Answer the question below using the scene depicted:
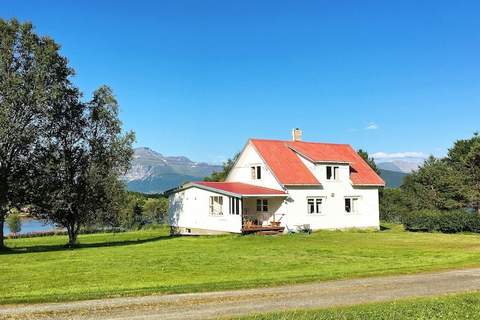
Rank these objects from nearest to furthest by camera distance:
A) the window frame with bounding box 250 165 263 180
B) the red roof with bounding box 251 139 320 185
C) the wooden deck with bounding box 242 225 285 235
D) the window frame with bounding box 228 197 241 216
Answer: the wooden deck with bounding box 242 225 285 235, the window frame with bounding box 228 197 241 216, the red roof with bounding box 251 139 320 185, the window frame with bounding box 250 165 263 180

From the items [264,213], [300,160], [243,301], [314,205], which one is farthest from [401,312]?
[300,160]

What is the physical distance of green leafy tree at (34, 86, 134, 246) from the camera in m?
29.3

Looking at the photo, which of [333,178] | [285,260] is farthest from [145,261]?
[333,178]

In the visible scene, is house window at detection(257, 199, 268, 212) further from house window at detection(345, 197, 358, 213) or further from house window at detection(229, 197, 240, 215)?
house window at detection(345, 197, 358, 213)

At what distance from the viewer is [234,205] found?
35.4 meters

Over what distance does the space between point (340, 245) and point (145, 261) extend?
36.8ft

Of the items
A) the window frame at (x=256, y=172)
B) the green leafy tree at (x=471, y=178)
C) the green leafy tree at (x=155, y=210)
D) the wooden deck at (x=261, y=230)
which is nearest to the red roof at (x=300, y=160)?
the window frame at (x=256, y=172)

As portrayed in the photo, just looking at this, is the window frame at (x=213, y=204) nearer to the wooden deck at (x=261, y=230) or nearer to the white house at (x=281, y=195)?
the white house at (x=281, y=195)

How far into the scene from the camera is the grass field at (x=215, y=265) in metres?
14.3

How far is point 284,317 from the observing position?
9523mm

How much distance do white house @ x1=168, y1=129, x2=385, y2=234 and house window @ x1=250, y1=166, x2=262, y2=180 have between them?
0.05 m

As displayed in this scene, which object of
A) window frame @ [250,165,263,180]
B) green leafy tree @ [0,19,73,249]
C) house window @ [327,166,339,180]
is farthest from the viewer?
house window @ [327,166,339,180]

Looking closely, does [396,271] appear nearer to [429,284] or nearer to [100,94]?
[429,284]

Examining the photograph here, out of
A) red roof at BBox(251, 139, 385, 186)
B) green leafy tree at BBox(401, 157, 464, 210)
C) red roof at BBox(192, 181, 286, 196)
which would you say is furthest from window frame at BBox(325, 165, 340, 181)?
green leafy tree at BBox(401, 157, 464, 210)
